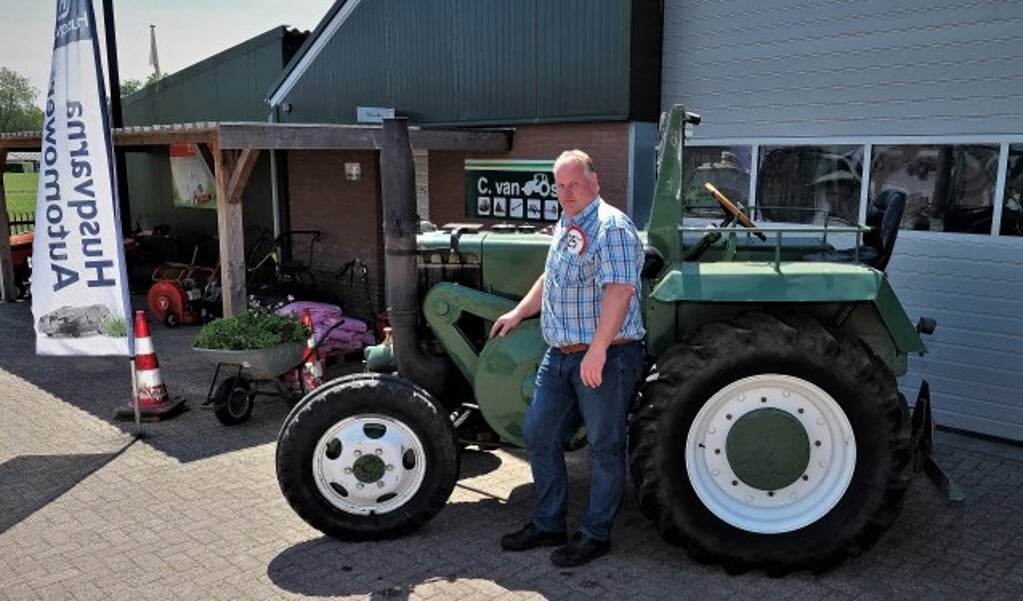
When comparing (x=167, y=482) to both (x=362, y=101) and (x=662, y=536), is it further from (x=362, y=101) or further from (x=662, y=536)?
(x=362, y=101)

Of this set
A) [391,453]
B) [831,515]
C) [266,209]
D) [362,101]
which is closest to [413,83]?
[362,101]

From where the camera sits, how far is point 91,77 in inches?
246

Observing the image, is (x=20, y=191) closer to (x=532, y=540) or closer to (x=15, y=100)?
(x=532, y=540)

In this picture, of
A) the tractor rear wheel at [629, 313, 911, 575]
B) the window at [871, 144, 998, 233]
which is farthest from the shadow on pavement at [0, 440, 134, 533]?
the window at [871, 144, 998, 233]

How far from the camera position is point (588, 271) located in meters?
3.73

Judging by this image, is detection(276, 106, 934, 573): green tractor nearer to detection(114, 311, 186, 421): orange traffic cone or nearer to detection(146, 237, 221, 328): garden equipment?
detection(114, 311, 186, 421): orange traffic cone

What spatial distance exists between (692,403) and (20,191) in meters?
43.3

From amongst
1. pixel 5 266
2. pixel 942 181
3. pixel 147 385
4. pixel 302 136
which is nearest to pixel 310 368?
pixel 147 385

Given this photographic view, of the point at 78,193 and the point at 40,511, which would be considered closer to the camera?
the point at 40,511

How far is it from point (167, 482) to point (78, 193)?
2.36 m

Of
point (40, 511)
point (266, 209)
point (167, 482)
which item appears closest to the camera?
point (40, 511)

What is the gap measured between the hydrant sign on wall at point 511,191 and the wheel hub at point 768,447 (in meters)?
4.93

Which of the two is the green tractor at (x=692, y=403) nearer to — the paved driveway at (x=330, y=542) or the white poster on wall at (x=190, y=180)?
the paved driveway at (x=330, y=542)

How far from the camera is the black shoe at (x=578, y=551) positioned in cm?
398
